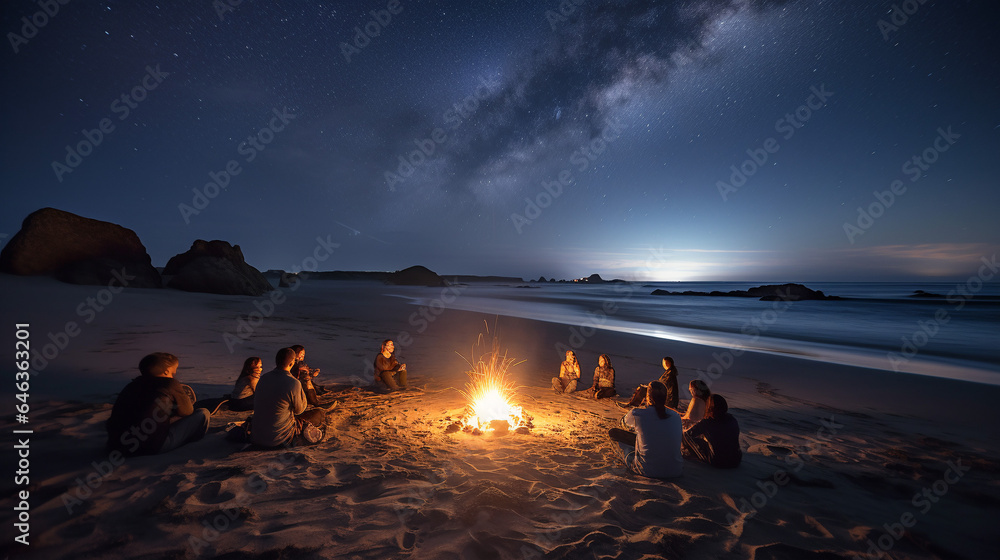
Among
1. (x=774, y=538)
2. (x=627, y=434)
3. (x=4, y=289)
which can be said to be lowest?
(x=774, y=538)

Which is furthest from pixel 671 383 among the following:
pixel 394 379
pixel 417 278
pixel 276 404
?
pixel 417 278

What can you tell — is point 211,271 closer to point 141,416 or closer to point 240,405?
point 240,405

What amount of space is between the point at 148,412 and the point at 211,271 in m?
29.6

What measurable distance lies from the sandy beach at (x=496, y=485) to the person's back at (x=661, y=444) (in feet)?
0.65

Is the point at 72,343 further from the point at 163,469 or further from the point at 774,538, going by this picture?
the point at 774,538

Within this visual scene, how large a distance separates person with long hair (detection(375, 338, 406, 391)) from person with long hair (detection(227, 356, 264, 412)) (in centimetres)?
255

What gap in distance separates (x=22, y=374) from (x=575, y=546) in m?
11.2

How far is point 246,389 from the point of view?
702 cm

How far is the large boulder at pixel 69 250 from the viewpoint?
20.5m

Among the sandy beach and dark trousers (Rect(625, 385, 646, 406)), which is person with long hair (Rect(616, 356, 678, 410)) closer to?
dark trousers (Rect(625, 385, 646, 406))

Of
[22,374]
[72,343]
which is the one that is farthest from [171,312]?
[22,374]

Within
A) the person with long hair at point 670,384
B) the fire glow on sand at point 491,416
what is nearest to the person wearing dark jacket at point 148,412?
the fire glow on sand at point 491,416

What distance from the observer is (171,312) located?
703 inches

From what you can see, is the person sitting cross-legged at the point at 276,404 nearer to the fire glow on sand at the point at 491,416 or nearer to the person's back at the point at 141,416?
the person's back at the point at 141,416
